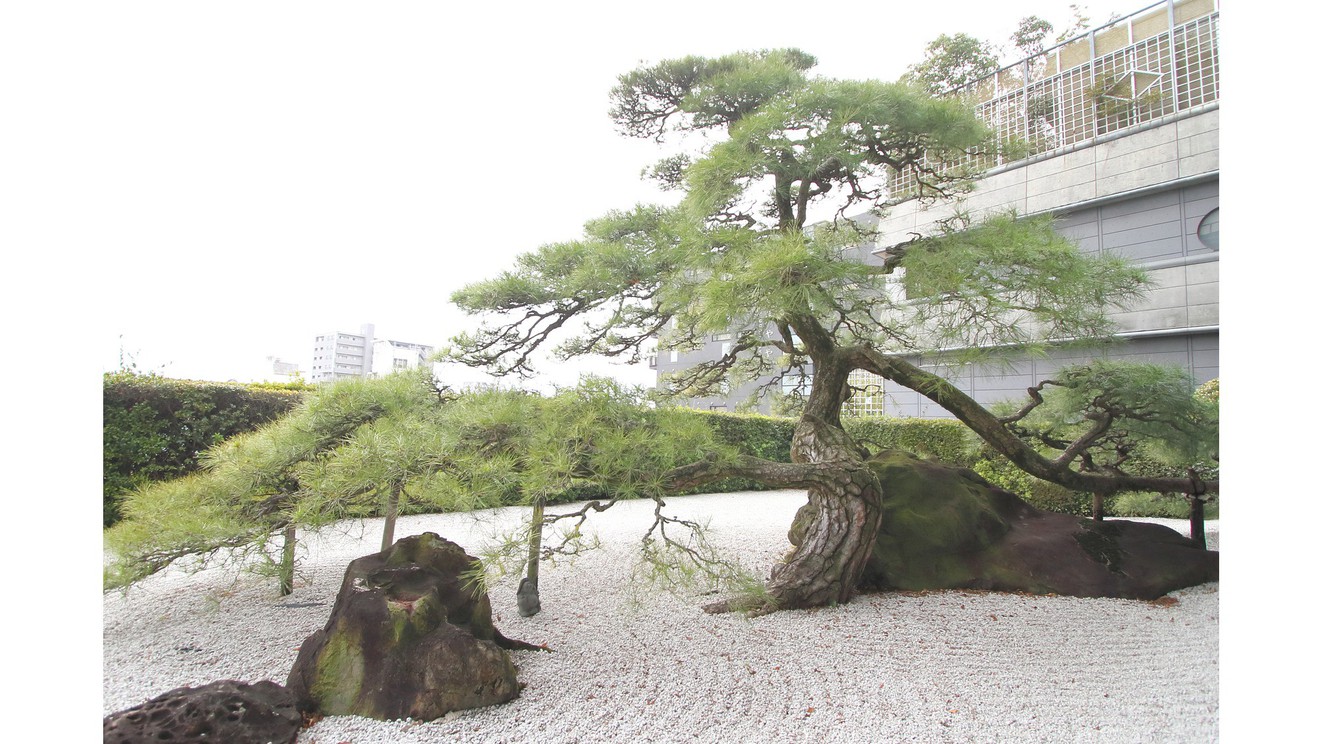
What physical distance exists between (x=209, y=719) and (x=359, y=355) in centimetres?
131

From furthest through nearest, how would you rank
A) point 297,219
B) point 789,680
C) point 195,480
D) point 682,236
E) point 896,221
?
point 896,221 < point 682,236 < point 297,219 < point 195,480 < point 789,680

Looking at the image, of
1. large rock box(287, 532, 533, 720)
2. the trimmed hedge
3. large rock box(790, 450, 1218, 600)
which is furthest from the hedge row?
large rock box(790, 450, 1218, 600)

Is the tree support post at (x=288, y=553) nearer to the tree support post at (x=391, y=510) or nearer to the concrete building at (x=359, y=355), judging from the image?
the tree support post at (x=391, y=510)

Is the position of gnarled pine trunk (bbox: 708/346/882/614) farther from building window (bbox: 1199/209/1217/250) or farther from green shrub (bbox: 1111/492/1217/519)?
green shrub (bbox: 1111/492/1217/519)

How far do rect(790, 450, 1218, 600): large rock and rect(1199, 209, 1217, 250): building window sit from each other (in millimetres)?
1372

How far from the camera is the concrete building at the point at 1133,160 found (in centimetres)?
210

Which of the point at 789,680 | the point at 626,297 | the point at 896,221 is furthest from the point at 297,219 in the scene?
the point at 896,221

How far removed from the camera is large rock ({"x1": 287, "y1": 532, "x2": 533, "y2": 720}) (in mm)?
1335

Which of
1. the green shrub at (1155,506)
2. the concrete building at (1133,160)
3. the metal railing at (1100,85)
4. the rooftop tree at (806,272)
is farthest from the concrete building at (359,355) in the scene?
the green shrub at (1155,506)

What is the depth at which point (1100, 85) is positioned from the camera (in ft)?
7.59

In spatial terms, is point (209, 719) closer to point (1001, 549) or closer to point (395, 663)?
point (395, 663)
